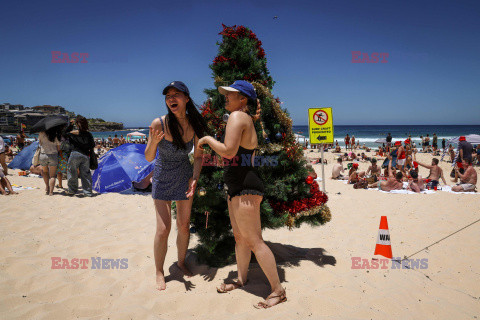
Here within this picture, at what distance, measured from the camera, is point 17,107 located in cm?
10569

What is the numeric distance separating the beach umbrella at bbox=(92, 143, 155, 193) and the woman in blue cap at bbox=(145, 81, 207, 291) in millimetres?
5419

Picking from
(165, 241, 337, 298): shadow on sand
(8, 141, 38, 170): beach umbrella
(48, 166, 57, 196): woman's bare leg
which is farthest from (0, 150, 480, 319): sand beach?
(8, 141, 38, 170): beach umbrella

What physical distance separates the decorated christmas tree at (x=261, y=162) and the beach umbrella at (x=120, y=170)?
17.7ft

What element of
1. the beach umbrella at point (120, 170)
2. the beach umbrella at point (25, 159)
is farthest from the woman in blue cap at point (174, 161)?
the beach umbrella at point (25, 159)

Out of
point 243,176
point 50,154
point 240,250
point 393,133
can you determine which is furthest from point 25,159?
point 393,133

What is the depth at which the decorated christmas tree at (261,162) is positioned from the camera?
3.11m

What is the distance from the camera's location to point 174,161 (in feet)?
9.70

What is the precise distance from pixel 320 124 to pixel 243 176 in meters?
6.40

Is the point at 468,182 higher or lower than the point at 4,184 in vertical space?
lower

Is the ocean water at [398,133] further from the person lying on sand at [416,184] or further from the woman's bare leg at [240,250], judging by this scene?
the woman's bare leg at [240,250]

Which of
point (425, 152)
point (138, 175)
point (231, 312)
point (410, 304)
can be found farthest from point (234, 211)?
point (425, 152)

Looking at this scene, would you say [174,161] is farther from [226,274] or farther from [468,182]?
[468,182]

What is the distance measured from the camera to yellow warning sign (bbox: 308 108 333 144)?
26.7 feet

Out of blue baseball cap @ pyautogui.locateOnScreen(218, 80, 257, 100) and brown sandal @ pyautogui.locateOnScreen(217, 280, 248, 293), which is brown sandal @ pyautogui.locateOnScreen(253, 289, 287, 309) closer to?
brown sandal @ pyautogui.locateOnScreen(217, 280, 248, 293)
